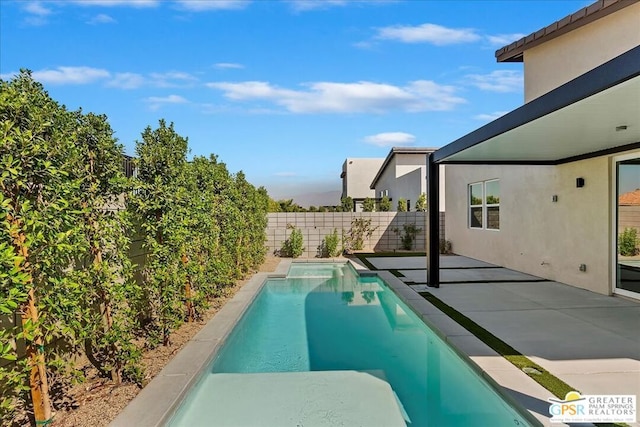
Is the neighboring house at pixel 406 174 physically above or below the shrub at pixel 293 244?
above

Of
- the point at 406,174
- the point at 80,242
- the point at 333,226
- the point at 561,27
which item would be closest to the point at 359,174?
the point at 406,174

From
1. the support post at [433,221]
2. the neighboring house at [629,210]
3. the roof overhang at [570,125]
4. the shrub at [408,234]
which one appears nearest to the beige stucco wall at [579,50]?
the roof overhang at [570,125]

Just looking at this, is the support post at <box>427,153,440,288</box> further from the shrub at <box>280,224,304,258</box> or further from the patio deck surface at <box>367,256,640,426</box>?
the shrub at <box>280,224,304,258</box>

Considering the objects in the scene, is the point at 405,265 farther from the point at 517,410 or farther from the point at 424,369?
the point at 517,410

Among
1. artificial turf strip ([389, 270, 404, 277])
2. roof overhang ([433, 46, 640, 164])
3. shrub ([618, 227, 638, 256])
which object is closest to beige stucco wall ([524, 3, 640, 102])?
roof overhang ([433, 46, 640, 164])

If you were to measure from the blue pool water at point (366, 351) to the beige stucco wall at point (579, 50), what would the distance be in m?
5.91

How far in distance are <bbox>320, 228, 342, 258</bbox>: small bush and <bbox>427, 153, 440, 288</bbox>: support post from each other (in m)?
6.86

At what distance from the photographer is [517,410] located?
3.22 meters

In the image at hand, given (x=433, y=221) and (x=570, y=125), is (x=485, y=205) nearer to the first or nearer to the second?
(x=433, y=221)

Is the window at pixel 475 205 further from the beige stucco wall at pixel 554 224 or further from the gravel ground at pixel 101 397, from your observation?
the gravel ground at pixel 101 397

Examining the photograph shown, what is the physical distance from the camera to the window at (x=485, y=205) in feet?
37.2

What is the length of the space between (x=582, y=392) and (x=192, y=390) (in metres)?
3.60

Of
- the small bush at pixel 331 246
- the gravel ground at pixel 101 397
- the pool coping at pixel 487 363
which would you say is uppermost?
the small bush at pixel 331 246

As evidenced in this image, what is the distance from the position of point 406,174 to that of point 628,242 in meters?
15.7
